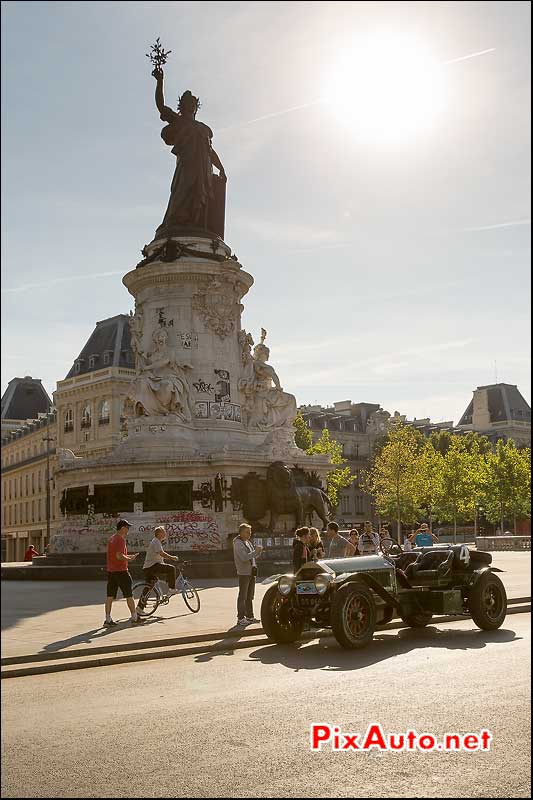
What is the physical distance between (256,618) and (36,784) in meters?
10.4

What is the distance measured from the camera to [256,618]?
1638cm

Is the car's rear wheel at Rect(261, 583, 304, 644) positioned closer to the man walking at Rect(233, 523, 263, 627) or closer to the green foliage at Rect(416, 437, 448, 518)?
the man walking at Rect(233, 523, 263, 627)

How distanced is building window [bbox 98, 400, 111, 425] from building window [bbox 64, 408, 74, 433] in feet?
16.4

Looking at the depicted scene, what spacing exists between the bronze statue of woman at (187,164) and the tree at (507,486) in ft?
131

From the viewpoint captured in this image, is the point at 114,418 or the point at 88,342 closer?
the point at 114,418

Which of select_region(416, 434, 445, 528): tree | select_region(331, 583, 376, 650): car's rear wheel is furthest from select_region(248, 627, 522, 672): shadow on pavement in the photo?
select_region(416, 434, 445, 528): tree

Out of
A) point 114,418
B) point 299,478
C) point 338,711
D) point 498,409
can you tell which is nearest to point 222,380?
point 299,478

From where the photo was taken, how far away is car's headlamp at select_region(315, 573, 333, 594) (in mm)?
13047

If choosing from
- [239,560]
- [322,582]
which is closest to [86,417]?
[239,560]

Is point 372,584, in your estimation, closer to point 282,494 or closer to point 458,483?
point 282,494

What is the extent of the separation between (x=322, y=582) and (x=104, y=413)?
68.6m

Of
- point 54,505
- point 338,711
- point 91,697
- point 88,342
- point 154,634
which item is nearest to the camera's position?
point 338,711

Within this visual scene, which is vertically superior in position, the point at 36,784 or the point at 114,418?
the point at 114,418

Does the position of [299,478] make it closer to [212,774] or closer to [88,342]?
[212,774]
